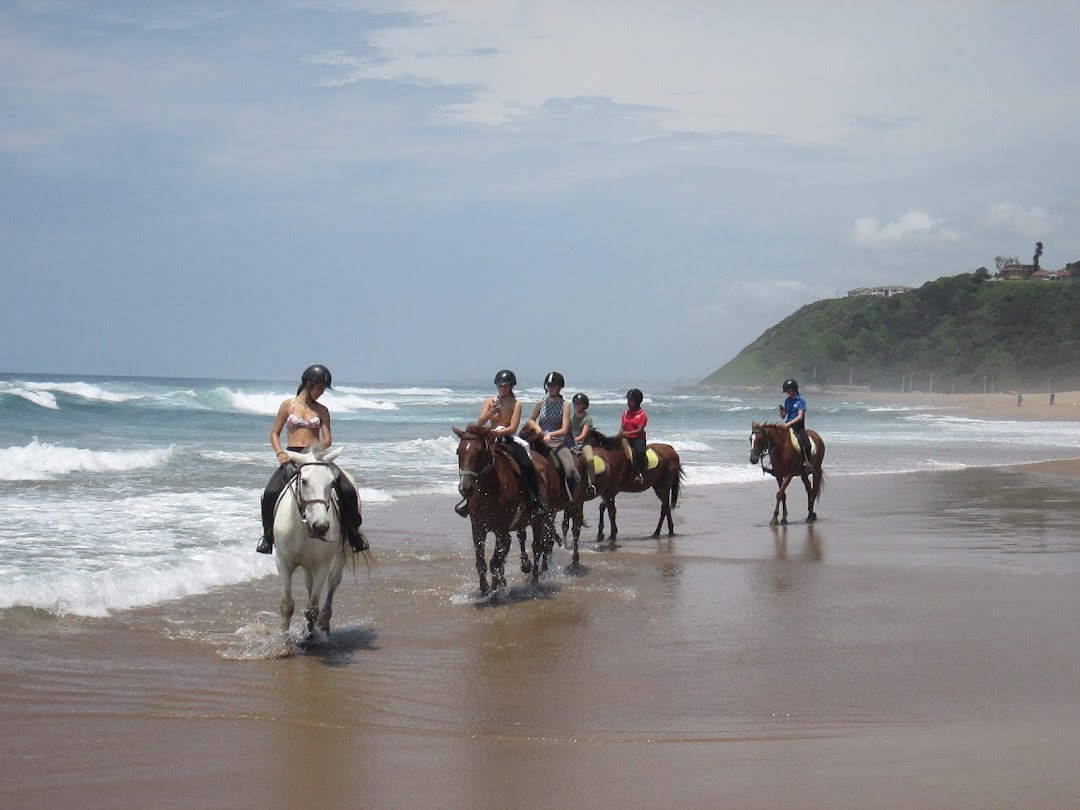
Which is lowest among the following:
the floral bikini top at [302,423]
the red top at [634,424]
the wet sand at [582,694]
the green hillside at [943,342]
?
A: the wet sand at [582,694]

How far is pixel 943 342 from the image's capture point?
5000 inches

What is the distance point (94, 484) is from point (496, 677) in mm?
12220

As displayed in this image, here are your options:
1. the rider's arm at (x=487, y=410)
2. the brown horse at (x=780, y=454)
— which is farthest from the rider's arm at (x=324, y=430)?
the brown horse at (x=780, y=454)

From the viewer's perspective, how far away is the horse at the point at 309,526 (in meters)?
6.86

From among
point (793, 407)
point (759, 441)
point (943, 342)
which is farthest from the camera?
point (943, 342)

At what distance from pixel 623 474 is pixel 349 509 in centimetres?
597

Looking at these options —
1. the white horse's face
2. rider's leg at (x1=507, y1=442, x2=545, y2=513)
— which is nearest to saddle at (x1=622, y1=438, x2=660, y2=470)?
rider's leg at (x1=507, y1=442, x2=545, y2=513)

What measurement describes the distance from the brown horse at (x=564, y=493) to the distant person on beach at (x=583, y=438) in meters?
0.16

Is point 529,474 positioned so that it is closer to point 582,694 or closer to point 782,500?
point 582,694

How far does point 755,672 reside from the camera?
6.54 metres

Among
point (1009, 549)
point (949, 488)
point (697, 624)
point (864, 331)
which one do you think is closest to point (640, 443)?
point (1009, 549)

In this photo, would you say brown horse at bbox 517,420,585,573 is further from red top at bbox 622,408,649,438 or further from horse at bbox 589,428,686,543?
red top at bbox 622,408,649,438

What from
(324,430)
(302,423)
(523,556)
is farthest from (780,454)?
(302,423)

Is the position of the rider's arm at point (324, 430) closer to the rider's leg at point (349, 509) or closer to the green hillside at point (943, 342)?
the rider's leg at point (349, 509)
